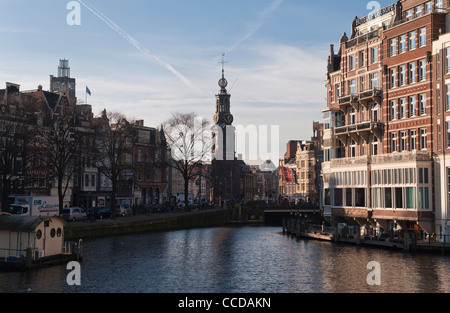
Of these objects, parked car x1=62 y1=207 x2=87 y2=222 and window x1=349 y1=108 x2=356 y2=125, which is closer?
window x1=349 y1=108 x2=356 y2=125

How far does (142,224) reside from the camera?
246 ft

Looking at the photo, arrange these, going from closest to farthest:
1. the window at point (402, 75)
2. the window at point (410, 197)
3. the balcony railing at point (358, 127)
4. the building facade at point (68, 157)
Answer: the window at point (410, 197), the window at point (402, 75), the balcony railing at point (358, 127), the building facade at point (68, 157)

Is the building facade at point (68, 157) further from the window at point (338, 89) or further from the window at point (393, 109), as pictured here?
the window at point (393, 109)

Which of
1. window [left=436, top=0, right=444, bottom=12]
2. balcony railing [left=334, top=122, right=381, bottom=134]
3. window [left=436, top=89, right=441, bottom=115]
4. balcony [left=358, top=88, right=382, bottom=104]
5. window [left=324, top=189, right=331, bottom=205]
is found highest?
window [left=436, top=0, right=444, bottom=12]

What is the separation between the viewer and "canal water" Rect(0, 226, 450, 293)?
114ft

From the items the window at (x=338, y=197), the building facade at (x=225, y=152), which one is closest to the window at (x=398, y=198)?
the window at (x=338, y=197)

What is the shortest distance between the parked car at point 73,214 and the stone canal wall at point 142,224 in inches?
113

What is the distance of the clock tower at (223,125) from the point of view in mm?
186000

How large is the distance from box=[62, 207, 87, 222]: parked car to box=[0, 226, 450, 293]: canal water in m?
12.4

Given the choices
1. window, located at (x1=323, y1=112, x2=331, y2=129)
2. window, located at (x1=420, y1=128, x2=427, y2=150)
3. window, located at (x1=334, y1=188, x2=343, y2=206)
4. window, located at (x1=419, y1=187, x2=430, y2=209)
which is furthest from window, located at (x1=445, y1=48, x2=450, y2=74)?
window, located at (x1=334, y1=188, x2=343, y2=206)

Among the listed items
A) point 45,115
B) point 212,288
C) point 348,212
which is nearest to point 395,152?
point 348,212

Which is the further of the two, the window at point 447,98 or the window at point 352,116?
the window at point 352,116

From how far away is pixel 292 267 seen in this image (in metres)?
43.7
